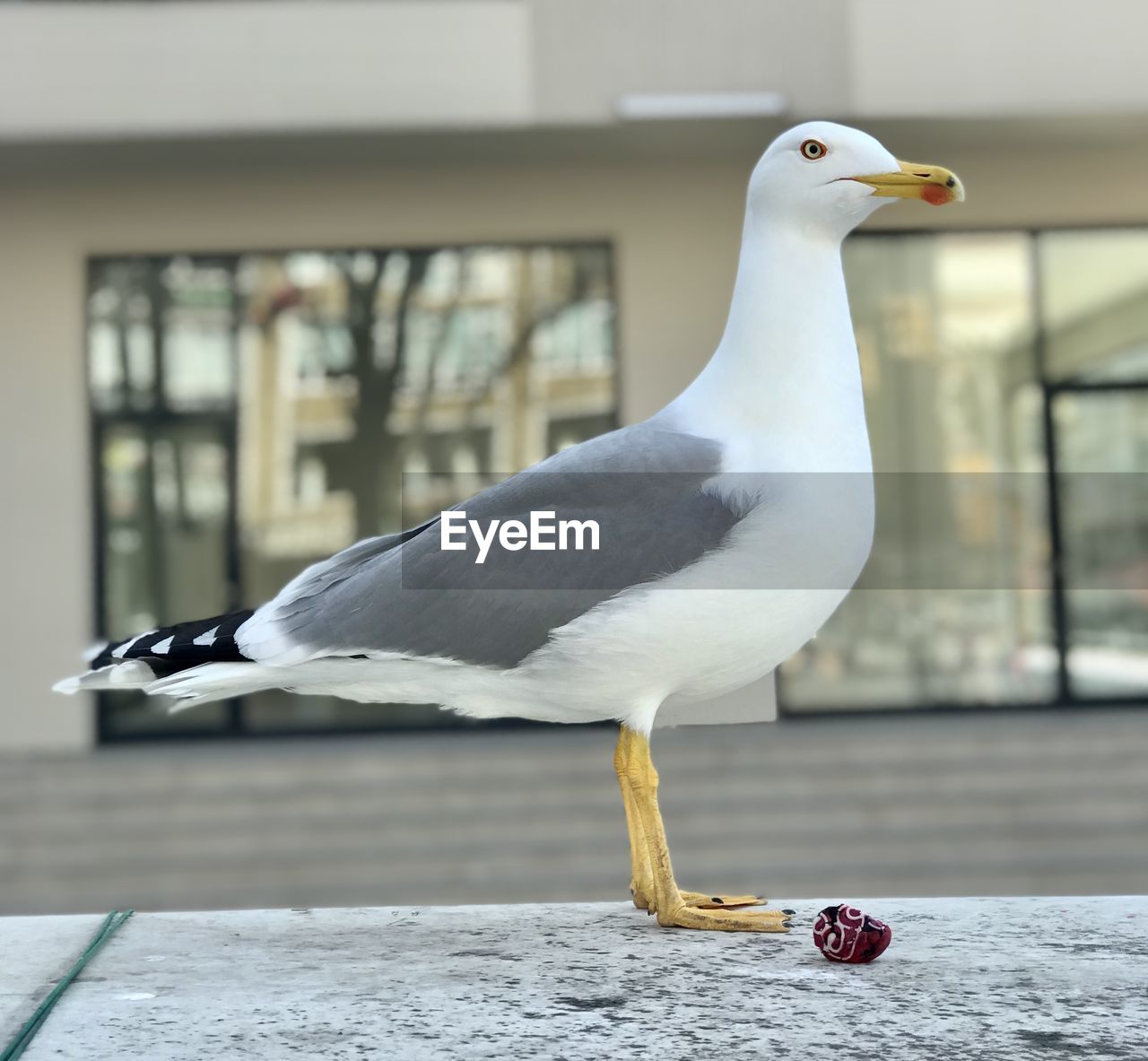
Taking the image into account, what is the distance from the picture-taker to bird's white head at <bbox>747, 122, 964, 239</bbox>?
2.77 metres

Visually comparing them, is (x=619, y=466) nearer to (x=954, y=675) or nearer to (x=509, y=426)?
(x=509, y=426)

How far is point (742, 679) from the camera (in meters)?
2.68

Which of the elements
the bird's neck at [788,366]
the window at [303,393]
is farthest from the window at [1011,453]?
the bird's neck at [788,366]

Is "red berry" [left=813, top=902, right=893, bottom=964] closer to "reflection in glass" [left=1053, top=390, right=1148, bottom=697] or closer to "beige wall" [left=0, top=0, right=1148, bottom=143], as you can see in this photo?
"beige wall" [left=0, top=0, right=1148, bottom=143]

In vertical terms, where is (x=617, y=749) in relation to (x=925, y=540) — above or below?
below

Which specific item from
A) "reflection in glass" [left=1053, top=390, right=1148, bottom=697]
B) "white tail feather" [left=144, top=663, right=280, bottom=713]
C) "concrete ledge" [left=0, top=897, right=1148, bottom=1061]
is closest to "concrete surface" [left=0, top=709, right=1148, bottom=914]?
"reflection in glass" [left=1053, top=390, right=1148, bottom=697]

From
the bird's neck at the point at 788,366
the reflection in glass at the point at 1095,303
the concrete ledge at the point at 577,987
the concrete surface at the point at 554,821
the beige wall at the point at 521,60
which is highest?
the beige wall at the point at 521,60

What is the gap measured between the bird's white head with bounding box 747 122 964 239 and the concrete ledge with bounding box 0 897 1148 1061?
1.44 m

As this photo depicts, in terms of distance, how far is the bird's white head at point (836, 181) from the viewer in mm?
2766

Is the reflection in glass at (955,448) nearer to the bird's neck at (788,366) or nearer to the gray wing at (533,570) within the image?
the bird's neck at (788,366)

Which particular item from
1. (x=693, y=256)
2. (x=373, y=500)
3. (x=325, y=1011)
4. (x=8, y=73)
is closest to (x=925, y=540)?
→ (x=693, y=256)

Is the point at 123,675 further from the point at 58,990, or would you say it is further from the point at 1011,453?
the point at 1011,453

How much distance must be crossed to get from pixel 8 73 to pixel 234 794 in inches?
159

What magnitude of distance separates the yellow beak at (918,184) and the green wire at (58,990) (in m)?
2.09
